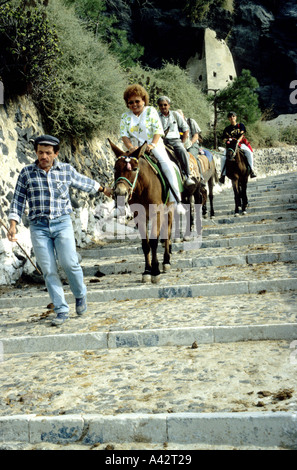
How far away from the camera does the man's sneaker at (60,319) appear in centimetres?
495

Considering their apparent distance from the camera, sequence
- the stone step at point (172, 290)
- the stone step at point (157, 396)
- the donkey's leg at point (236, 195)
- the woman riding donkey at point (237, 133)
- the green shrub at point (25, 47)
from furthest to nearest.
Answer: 1. the woman riding donkey at point (237, 133)
2. the donkey's leg at point (236, 195)
3. the green shrub at point (25, 47)
4. the stone step at point (172, 290)
5. the stone step at point (157, 396)

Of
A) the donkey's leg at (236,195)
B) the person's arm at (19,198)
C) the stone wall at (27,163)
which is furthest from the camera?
the donkey's leg at (236,195)

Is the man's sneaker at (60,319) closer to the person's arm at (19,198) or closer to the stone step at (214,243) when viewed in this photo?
the person's arm at (19,198)

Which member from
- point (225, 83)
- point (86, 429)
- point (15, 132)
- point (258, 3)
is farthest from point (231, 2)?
point (86, 429)

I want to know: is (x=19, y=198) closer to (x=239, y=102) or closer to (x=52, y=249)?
(x=52, y=249)

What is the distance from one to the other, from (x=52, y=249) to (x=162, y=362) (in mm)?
2021

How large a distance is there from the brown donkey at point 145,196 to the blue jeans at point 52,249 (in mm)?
1170

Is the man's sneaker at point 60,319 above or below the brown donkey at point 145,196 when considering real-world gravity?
below

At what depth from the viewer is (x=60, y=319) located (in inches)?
196

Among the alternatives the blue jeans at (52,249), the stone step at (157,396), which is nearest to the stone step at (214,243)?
the blue jeans at (52,249)

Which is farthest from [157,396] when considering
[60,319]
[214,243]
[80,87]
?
[80,87]

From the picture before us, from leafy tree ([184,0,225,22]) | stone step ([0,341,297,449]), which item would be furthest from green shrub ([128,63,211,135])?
stone step ([0,341,297,449])

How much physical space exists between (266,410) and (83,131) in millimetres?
9046
